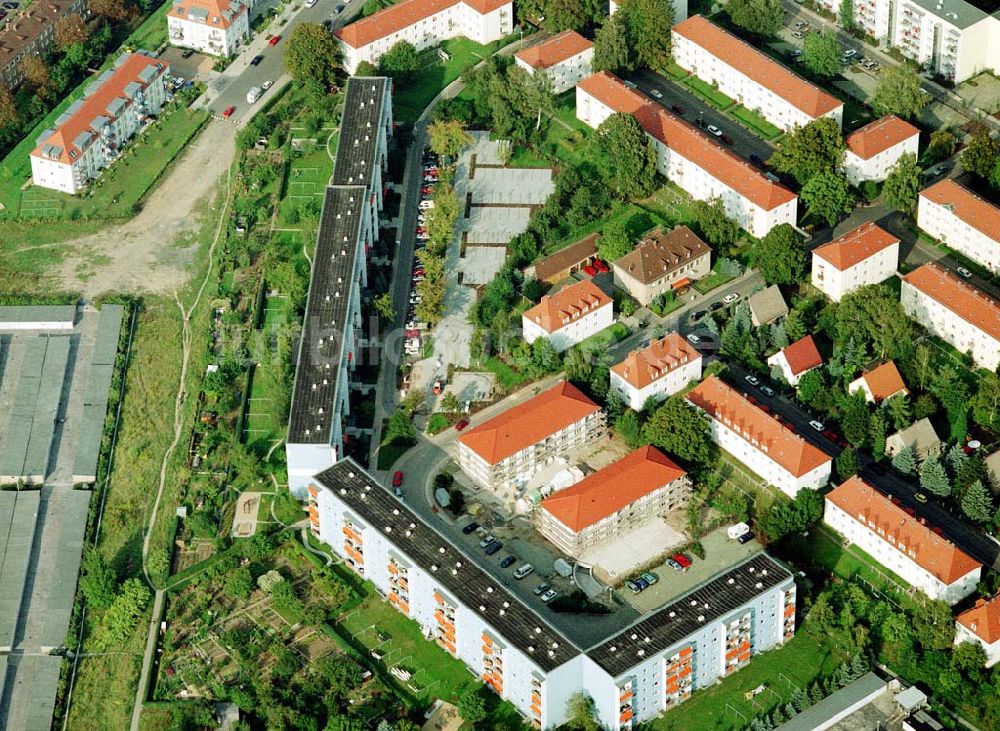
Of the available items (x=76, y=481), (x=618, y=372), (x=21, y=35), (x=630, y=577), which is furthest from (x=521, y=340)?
(x=21, y=35)

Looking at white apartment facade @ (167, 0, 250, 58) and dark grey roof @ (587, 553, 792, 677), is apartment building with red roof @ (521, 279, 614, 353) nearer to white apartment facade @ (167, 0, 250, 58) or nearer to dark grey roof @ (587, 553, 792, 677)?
dark grey roof @ (587, 553, 792, 677)

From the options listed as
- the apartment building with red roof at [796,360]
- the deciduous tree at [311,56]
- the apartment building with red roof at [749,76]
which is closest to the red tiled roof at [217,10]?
the deciduous tree at [311,56]

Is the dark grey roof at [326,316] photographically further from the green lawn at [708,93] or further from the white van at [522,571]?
the green lawn at [708,93]

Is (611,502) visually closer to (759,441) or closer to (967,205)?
(759,441)

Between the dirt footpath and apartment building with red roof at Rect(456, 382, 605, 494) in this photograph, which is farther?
the dirt footpath

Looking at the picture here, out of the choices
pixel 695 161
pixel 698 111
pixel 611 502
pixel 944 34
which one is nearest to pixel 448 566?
pixel 611 502

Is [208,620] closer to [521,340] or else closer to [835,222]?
[521,340]

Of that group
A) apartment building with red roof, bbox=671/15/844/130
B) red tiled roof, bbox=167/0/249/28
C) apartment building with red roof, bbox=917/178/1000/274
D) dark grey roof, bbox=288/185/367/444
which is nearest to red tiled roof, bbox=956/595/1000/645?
apartment building with red roof, bbox=917/178/1000/274
